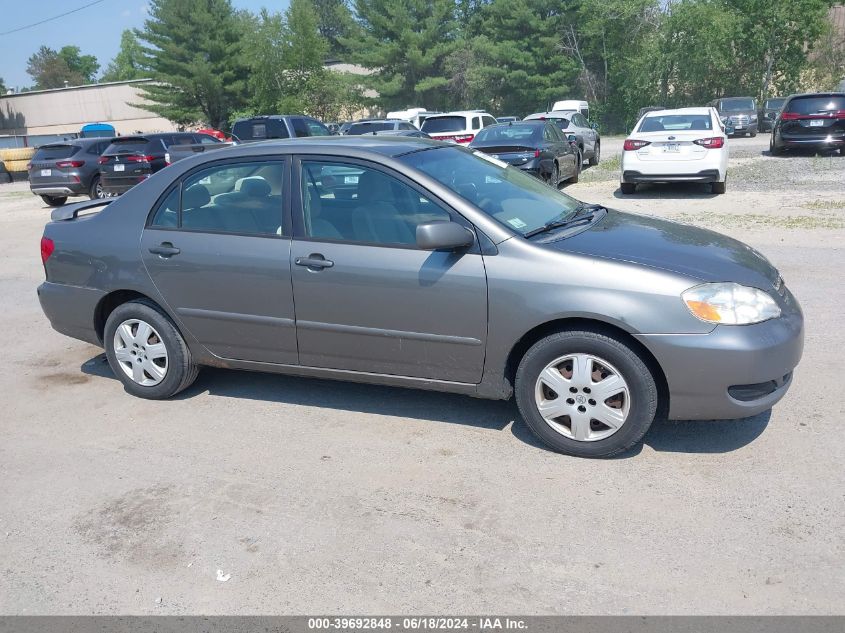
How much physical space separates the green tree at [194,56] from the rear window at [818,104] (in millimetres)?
39092

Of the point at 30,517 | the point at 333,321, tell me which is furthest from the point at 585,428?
the point at 30,517

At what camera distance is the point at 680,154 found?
1362cm

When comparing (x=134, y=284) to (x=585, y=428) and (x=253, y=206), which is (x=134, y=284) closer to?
(x=253, y=206)

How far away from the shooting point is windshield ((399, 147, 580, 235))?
4523 millimetres

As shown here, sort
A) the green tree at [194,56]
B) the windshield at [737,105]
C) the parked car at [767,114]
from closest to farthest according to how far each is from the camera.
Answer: the windshield at [737,105] → the parked car at [767,114] → the green tree at [194,56]

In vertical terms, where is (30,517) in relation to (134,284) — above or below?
below

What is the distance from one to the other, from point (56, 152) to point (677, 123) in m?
15.0

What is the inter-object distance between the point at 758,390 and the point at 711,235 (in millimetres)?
1256

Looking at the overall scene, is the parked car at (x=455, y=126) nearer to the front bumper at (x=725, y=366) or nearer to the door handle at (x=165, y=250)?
the door handle at (x=165, y=250)

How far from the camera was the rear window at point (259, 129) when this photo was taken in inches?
776

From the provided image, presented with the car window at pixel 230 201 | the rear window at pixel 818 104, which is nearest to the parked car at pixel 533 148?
the rear window at pixel 818 104

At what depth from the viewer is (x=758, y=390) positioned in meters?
3.97

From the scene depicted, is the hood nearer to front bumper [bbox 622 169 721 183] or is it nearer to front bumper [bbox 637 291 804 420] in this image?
front bumper [bbox 637 291 804 420]

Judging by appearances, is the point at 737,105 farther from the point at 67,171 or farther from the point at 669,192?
the point at 67,171
